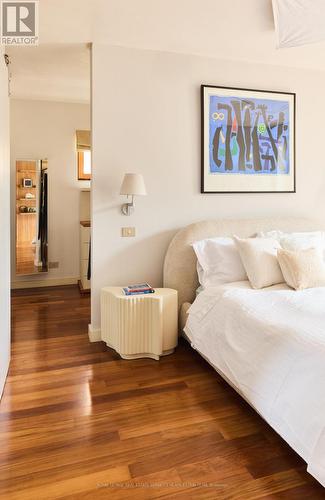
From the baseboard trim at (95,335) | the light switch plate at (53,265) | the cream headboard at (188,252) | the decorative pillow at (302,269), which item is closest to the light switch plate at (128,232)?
the cream headboard at (188,252)

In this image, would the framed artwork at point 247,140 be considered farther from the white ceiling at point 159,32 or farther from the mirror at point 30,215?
the mirror at point 30,215

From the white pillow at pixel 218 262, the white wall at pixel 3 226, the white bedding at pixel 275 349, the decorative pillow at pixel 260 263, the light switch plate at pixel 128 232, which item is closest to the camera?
the white bedding at pixel 275 349

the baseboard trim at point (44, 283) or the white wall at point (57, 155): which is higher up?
the white wall at point (57, 155)

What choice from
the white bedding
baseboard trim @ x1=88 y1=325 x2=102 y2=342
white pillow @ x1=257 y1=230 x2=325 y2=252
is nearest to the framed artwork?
white pillow @ x1=257 y1=230 x2=325 y2=252

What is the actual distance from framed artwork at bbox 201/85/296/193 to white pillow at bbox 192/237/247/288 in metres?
0.63

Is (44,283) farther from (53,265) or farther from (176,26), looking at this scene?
(176,26)

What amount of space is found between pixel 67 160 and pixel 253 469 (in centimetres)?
471

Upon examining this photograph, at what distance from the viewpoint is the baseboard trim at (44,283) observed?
5227 mm

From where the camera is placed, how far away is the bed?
62.6 inches

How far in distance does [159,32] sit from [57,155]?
2853 millimetres

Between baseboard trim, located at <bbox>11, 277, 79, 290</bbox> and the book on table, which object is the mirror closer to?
baseboard trim, located at <bbox>11, 277, 79, 290</bbox>

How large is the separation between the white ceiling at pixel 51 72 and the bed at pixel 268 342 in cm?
201

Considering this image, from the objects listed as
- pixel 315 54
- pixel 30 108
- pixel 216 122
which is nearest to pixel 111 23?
pixel 216 122

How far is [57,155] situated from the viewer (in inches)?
208
